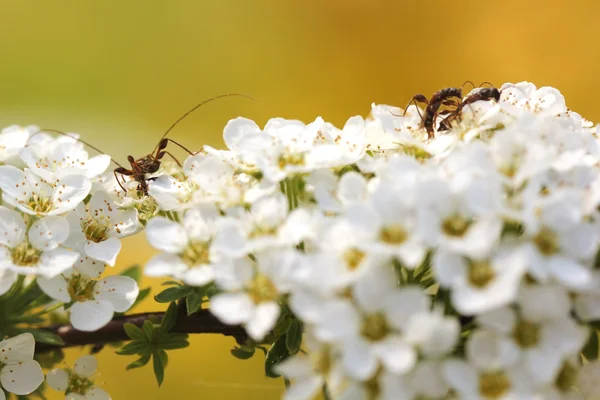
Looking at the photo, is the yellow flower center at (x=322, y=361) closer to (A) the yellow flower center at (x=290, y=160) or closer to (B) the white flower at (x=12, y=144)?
(A) the yellow flower center at (x=290, y=160)

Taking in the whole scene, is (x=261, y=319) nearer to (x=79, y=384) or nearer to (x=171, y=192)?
(x=171, y=192)

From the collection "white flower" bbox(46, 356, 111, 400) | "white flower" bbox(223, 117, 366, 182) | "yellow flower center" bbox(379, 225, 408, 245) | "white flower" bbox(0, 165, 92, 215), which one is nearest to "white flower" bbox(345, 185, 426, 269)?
"yellow flower center" bbox(379, 225, 408, 245)

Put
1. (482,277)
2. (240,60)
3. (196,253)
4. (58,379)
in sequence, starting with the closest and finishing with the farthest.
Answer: (482,277), (196,253), (58,379), (240,60)

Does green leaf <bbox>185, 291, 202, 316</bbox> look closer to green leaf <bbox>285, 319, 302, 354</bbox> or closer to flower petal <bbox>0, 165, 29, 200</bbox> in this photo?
green leaf <bbox>285, 319, 302, 354</bbox>

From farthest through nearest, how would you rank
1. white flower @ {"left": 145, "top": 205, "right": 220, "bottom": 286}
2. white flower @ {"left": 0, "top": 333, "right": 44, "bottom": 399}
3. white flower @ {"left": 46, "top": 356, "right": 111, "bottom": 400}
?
white flower @ {"left": 46, "top": 356, "right": 111, "bottom": 400}
white flower @ {"left": 0, "top": 333, "right": 44, "bottom": 399}
white flower @ {"left": 145, "top": 205, "right": 220, "bottom": 286}

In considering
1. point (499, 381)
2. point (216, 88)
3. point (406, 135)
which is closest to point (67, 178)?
point (406, 135)

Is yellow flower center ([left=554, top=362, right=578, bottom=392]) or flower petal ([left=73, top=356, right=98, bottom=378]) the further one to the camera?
flower petal ([left=73, top=356, right=98, bottom=378])

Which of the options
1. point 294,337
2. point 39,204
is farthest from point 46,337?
point 294,337
